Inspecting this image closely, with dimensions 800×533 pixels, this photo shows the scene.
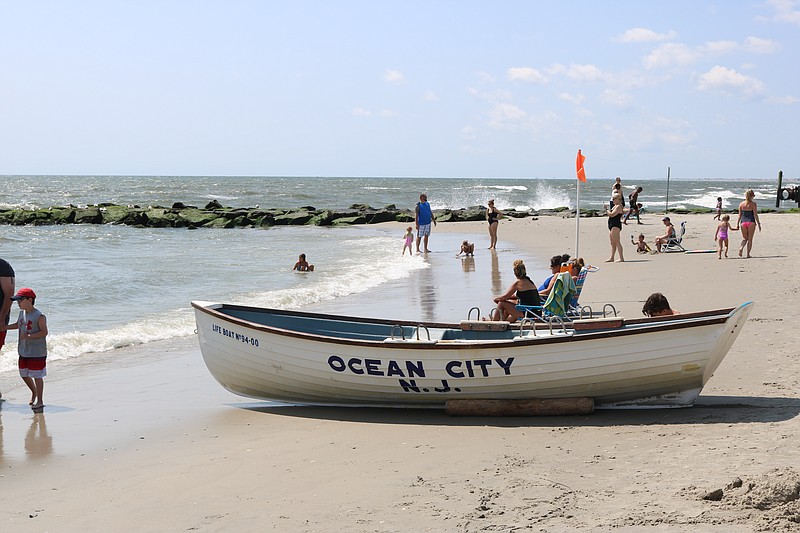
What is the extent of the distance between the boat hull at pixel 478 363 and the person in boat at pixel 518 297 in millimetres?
1336

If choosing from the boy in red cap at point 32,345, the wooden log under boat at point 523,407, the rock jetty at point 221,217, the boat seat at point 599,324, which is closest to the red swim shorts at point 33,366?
the boy in red cap at point 32,345

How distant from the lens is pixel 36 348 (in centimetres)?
842

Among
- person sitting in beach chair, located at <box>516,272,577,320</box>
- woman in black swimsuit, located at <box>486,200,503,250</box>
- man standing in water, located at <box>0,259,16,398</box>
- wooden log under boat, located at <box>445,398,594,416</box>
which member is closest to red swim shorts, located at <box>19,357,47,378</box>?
man standing in water, located at <box>0,259,16,398</box>

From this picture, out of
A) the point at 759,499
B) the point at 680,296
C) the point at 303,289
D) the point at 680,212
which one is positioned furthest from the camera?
the point at 680,212

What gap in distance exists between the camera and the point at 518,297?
10023 millimetres

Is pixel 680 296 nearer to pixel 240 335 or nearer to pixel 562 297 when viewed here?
pixel 562 297

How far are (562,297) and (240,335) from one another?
12.2ft

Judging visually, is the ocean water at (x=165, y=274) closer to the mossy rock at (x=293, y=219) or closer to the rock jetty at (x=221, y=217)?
the rock jetty at (x=221, y=217)

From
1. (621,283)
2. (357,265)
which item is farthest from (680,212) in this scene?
(621,283)

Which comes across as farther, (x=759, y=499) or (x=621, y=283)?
(x=621, y=283)

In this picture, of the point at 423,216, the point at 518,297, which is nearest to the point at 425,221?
the point at 423,216

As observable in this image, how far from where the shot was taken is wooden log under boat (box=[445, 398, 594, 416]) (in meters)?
7.32

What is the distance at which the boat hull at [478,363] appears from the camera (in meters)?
7.08

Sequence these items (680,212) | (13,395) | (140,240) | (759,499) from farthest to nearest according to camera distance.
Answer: (680,212) → (140,240) → (13,395) → (759,499)
